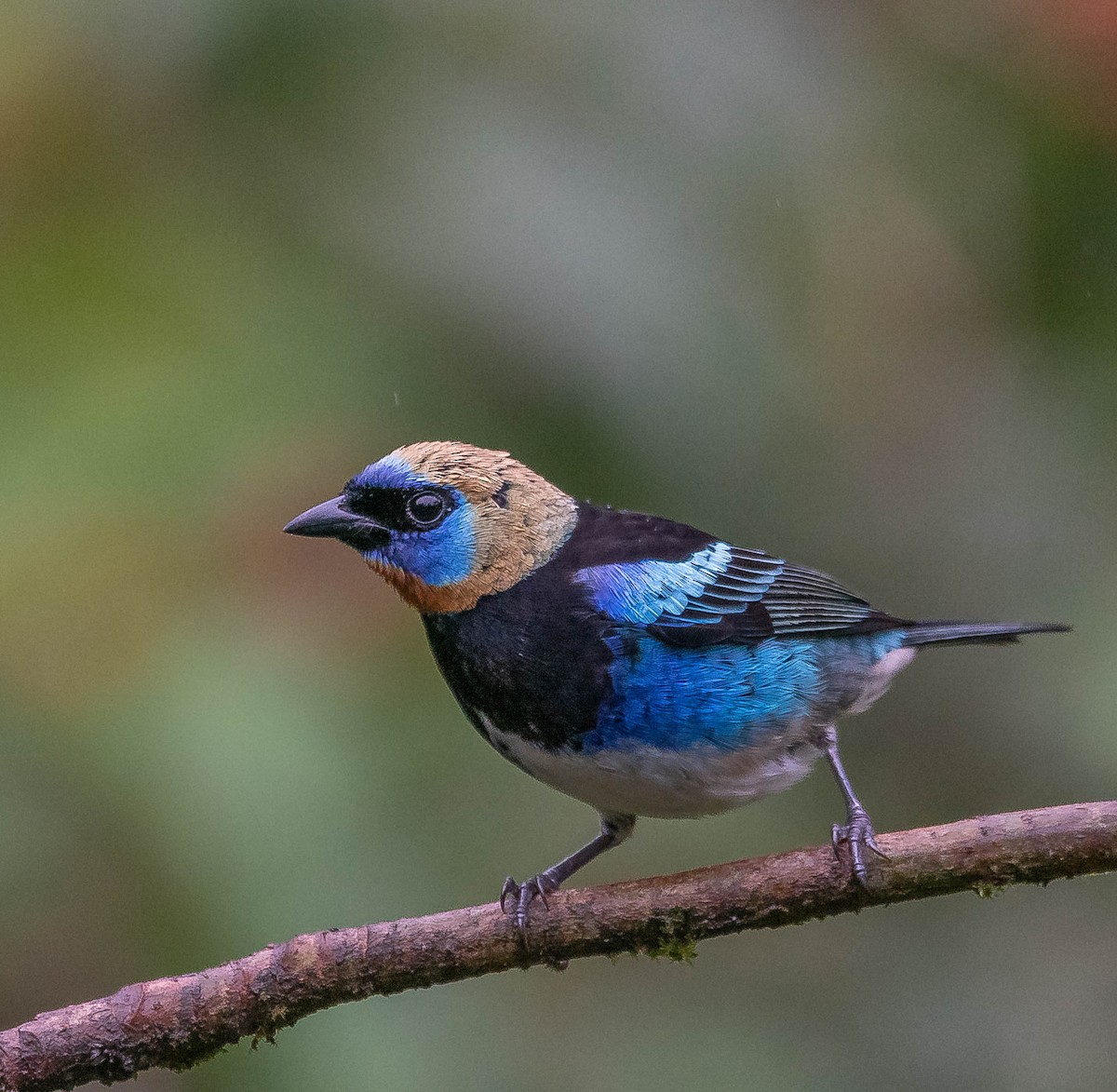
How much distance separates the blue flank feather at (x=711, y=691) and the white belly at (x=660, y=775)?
0.03 m

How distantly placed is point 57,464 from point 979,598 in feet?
11.5

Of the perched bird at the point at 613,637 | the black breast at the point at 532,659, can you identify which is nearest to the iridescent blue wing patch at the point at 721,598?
the perched bird at the point at 613,637


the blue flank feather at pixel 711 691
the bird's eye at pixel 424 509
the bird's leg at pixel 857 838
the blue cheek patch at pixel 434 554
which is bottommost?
the bird's leg at pixel 857 838

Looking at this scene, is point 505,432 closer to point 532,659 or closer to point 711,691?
point 532,659

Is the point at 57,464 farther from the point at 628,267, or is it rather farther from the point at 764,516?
the point at 764,516

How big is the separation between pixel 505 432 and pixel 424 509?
93 cm

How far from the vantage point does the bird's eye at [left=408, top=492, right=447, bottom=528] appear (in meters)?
4.08

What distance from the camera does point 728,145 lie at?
17.3 feet

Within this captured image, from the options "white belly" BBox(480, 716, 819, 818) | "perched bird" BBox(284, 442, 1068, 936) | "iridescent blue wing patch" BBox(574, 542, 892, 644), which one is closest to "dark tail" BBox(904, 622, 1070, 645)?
"perched bird" BBox(284, 442, 1068, 936)

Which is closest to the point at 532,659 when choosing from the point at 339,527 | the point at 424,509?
the point at 424,509

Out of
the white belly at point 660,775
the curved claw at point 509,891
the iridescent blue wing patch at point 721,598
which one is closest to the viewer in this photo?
the curved claw at point 509,891

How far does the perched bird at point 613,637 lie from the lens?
380 centimetres

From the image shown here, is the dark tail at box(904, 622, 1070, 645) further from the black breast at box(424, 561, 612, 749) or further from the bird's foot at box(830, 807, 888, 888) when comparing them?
the black breast at box(424, 561, 612, 749)

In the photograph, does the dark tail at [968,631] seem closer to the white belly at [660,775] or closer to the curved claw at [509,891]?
the white belly at [660,775]
